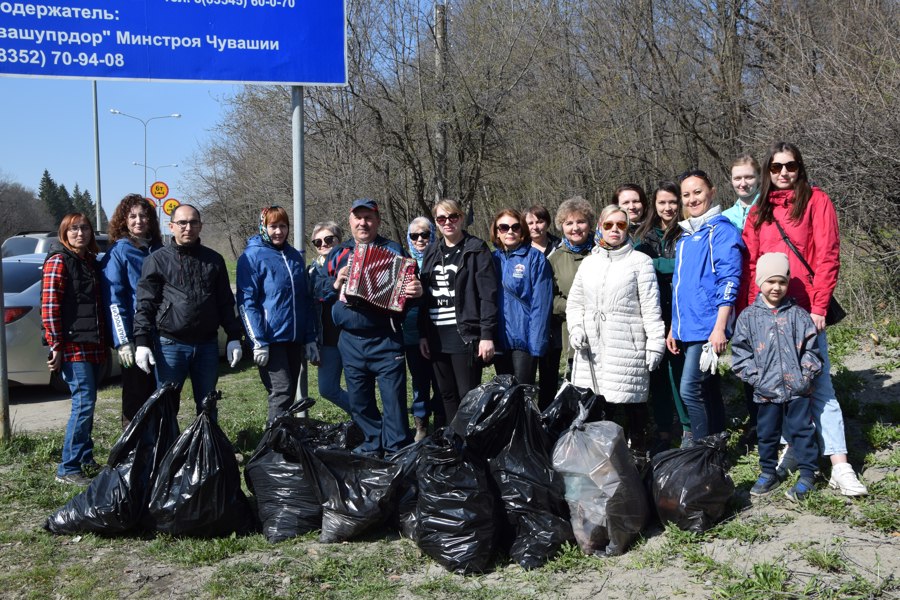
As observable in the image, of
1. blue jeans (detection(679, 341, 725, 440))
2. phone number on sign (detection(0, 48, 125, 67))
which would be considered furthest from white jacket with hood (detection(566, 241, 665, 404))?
phone number on sign (detection(0, 48, 125, 67))

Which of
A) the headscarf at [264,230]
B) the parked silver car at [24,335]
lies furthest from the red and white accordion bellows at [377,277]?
the parked silver car at [24,335]

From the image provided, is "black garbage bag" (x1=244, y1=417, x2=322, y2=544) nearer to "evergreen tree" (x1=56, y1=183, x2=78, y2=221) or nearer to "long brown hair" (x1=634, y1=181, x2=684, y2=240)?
"long brown hair" (x1=634, y1=181, x2=684, y2=240)

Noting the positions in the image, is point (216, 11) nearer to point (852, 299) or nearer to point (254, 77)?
point (254, 77)

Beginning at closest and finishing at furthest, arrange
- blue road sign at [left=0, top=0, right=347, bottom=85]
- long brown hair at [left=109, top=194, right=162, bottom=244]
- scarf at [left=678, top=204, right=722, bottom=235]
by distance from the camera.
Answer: scarf at [left=678, top=204, right=722, bottom=235] < blue road sign at [left=0, top=0, right=347, bottom=85] < long brown hair at [left=109, top=194, right=162, bottom=244]

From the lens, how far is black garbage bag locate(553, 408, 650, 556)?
3.70 meters

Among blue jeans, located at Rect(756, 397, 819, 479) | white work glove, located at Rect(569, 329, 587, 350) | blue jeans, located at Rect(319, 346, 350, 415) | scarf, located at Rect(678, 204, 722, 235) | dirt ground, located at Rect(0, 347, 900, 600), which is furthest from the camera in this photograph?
blue jeans, located at Rect(319, 346, 350, 415)

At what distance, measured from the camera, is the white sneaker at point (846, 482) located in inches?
157

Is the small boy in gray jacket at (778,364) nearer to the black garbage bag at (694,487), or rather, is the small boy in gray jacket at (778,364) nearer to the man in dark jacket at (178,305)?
the black garbage bag at (694,487)

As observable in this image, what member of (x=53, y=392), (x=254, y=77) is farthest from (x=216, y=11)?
(x=53, y=392)

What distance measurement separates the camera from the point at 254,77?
548cm

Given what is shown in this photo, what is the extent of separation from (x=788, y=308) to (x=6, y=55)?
5391 millimetres

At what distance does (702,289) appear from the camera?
4488 millimetres

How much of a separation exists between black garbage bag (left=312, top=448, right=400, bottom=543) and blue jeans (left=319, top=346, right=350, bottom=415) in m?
1.90

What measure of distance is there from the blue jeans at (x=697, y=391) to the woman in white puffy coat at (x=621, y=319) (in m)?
0.18
